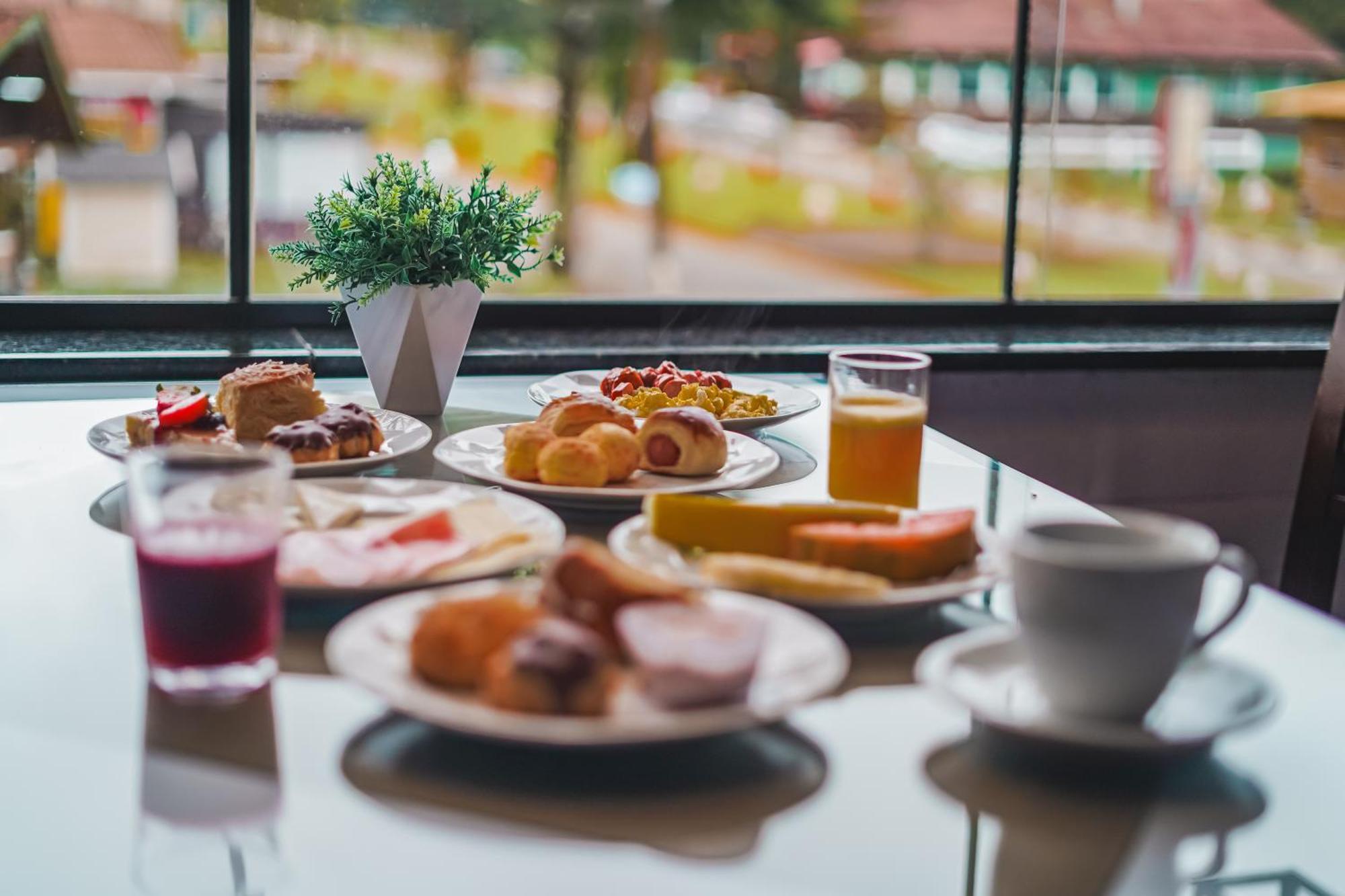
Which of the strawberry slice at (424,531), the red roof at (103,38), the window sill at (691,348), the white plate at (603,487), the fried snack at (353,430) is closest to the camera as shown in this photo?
the strawberry slice at (424,531)

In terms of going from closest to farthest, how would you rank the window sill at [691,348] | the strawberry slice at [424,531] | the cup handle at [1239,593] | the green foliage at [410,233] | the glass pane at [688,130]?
the cup handle at [1239,593]
the strawberry slice at [424,531]
the green foliage at [410,233]
the window sill at [691,348]
the glass pane at [688,130]

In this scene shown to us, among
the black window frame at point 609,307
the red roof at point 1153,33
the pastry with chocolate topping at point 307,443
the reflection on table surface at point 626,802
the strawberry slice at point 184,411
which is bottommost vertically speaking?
the reflection on table surface at point 626,802

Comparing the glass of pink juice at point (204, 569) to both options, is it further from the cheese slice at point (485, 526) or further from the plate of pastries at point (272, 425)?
the plate of pastries at point (272, 425)

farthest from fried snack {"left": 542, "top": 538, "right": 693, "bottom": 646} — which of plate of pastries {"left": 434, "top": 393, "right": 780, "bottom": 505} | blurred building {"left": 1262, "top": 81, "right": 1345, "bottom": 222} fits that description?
blurred building {"left": 1262, "top": 81, "right": 1345, "bottom": 222}

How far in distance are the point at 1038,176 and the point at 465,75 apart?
1058mm

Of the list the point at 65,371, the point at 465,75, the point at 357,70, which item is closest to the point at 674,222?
the point at 465,75

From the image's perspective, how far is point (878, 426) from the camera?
1155 millimetres

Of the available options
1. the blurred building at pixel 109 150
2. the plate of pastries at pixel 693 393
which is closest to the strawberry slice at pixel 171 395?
the plate of pastries at pixel 693 393

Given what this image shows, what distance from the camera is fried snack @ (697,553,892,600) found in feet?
2.87

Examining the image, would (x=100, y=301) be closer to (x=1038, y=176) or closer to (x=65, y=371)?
(x=65, y=371)

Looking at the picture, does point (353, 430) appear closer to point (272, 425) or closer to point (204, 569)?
point (272, 425)

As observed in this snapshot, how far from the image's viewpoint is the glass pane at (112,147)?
233 cm

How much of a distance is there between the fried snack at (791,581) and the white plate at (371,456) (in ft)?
1.47

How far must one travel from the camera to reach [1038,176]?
8.88 ft
